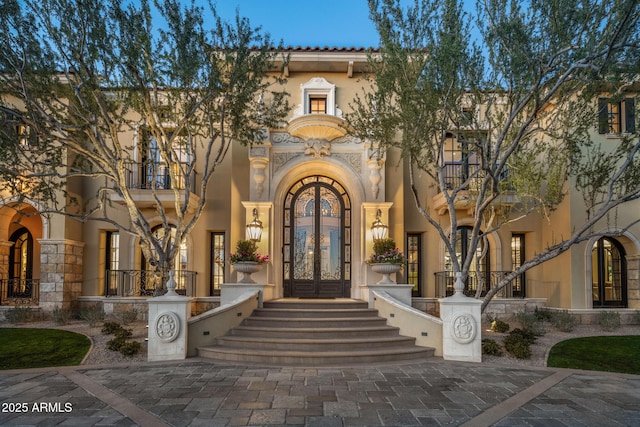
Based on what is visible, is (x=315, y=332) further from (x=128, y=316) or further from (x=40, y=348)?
(x=40, y=348)

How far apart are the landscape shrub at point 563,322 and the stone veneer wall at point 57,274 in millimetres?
14562

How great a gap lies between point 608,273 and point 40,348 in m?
16.2

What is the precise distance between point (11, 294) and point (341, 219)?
1229 cm

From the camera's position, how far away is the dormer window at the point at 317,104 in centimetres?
1293

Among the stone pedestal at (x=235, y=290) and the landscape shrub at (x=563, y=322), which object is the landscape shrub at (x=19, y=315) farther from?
the landscape shrub at (x=563, y=322)

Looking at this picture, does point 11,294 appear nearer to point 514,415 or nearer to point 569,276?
point 514,415

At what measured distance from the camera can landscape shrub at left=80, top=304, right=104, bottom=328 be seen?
1085 cm

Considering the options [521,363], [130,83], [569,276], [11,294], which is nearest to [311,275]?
[521,363]

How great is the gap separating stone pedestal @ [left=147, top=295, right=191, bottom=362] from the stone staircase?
1.74 feet

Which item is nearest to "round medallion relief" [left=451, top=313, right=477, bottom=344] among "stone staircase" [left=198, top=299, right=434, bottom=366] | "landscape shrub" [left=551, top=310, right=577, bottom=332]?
"stone staircase" [left=198, top=299, right=434, bottom=366]

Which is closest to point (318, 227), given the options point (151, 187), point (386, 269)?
point (386, 269)

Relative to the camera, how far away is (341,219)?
483 inches

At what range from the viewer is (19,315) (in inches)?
453

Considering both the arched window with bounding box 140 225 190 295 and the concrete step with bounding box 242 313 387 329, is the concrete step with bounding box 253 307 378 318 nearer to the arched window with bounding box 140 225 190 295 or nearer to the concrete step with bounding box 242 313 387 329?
the concrete step with bounding box 242 313 387 329
